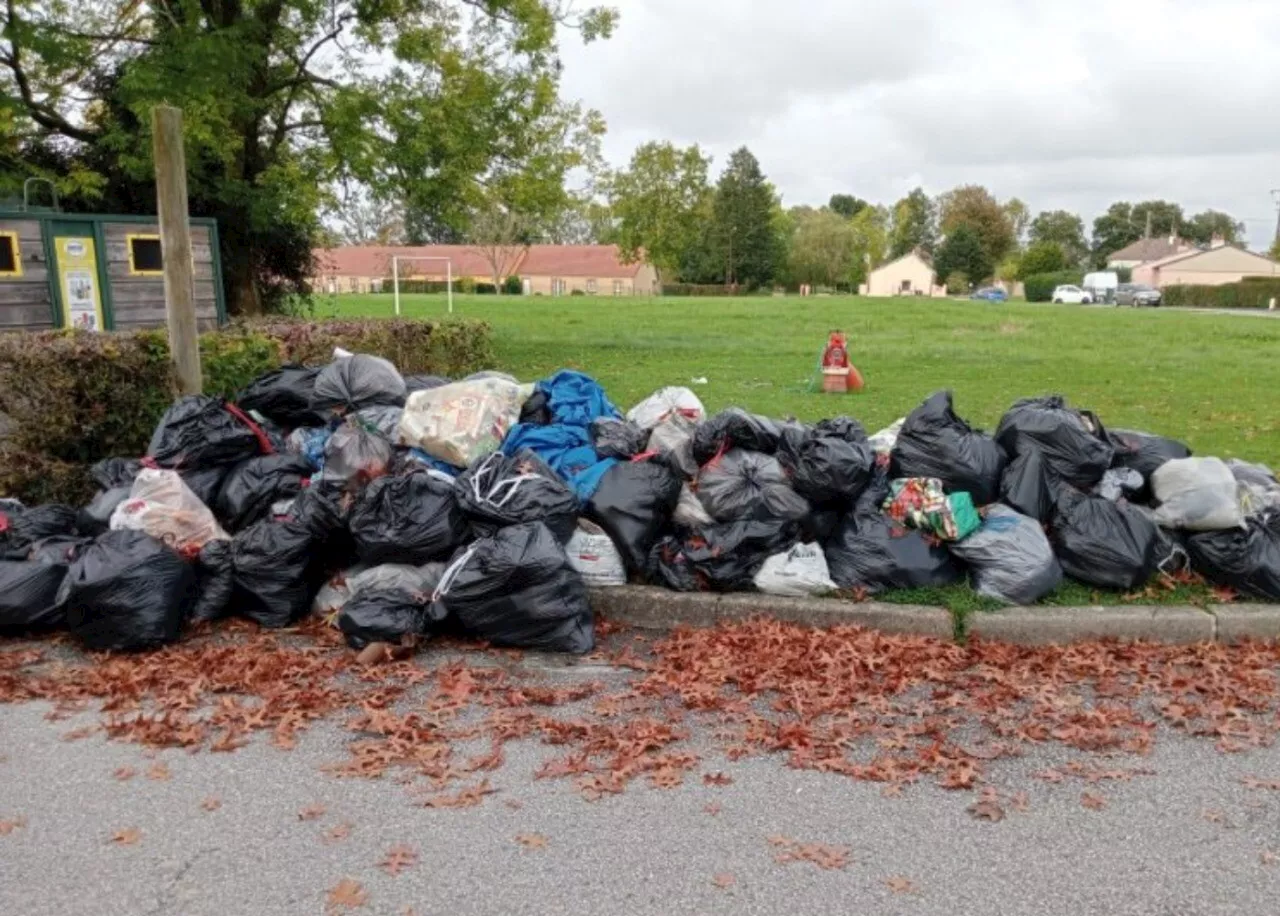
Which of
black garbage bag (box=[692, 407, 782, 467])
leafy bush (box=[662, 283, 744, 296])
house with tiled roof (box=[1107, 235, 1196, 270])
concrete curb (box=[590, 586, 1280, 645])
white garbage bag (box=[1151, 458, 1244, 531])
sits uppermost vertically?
house with tiled roof (box=[1107, 235, 1196, 270])

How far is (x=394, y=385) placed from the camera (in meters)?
6.10

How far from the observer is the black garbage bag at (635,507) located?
5.04 metres

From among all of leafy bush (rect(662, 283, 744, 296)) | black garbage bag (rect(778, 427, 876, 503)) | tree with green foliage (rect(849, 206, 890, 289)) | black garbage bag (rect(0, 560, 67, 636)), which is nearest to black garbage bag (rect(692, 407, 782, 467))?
black garbage bag (rect(778, 427, 876, 503))

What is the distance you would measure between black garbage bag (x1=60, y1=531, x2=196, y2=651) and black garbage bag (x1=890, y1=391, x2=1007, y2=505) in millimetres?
3558

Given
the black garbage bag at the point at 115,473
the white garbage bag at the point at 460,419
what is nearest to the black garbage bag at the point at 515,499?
the white garbage bag at the point at 460,419

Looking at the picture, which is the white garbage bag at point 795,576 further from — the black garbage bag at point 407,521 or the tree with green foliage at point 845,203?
the tree with green foliage at point 845,203

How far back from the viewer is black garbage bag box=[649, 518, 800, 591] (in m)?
4.96

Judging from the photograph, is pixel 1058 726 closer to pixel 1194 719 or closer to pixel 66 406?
pixel 1194 719

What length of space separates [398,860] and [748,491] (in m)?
2.70

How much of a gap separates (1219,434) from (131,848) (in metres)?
8.40

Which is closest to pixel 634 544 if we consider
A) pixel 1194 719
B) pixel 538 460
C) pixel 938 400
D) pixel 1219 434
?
pixel 538 460

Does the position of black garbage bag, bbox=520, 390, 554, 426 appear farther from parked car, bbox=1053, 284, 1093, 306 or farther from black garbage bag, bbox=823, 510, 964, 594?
parked car, bbox=1053, 284, 1093, 306

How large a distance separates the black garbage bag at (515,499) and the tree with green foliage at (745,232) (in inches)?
2817

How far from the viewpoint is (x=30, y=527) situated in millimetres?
5156
